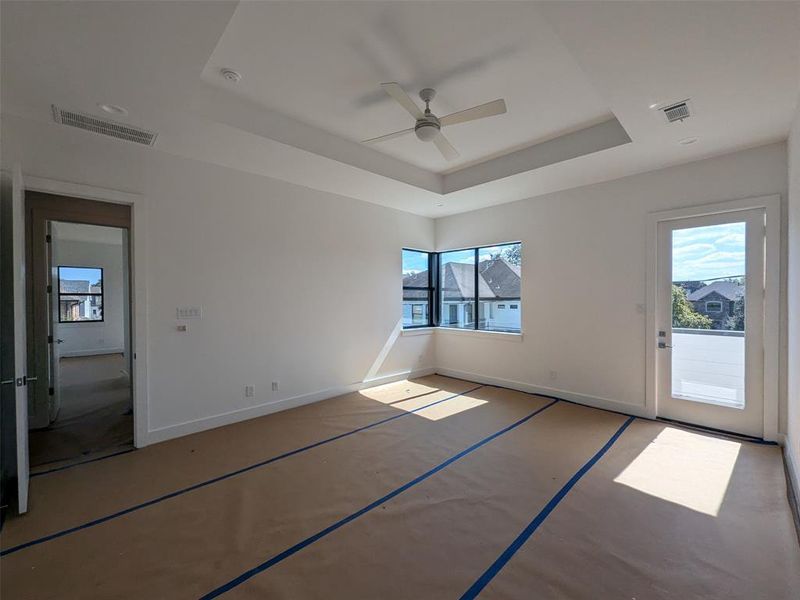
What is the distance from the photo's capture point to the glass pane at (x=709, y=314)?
138 inches

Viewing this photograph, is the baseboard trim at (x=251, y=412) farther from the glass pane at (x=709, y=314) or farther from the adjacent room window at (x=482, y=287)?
the glass pane at (x=709, y=314)

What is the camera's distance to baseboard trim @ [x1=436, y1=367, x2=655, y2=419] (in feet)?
13.6

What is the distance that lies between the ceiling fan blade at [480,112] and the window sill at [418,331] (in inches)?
145

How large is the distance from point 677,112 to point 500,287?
3220 mm

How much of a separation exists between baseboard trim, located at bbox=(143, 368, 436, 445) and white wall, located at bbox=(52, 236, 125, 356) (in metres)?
6.40

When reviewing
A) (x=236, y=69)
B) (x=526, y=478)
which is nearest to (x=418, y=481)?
(x=526, y=478)

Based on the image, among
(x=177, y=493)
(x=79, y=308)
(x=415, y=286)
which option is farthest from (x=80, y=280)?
(x=177, y=493)

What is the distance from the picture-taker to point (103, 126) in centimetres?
286

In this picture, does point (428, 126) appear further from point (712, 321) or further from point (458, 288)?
point (458, 288)

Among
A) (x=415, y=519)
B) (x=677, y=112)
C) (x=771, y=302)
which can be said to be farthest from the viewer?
(x=771, y=302)

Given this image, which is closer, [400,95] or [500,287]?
[400,95]

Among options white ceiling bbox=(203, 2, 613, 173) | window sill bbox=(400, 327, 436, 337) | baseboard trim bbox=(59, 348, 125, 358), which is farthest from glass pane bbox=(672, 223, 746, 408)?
baseboard trim bbox=(59, 348, 125, 358)

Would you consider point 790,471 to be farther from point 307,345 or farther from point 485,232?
point 307,345

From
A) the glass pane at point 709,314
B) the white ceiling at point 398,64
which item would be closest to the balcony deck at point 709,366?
the glass pane at point 709,314
